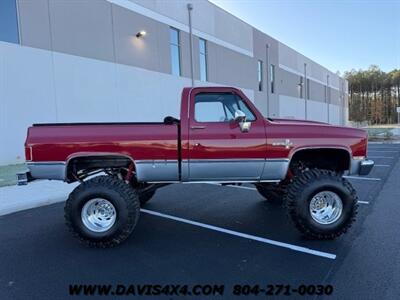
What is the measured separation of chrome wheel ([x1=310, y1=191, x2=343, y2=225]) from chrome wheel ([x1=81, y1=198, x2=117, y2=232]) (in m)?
2.88

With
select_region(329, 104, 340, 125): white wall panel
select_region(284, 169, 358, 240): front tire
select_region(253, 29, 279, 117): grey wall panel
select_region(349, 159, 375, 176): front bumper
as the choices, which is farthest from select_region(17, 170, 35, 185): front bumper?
select_region(329, 104, 340, 125): white wall panel

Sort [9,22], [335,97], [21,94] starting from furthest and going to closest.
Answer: [335,97] < [21,94] < [9,22]

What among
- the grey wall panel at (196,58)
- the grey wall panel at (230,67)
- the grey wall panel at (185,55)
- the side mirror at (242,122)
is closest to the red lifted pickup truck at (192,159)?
the side mirror at (242,122)

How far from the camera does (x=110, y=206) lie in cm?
517

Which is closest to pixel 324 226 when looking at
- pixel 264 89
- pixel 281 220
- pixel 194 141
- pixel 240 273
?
pixel 281 220

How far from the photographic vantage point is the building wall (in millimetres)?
13344

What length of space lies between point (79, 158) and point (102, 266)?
1.65 metres

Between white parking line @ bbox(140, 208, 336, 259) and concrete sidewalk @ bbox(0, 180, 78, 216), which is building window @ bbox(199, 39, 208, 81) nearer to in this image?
concrete sidewalk @ bbox(0, 180, 78, 216)

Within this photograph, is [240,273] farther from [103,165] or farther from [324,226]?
[103,165]

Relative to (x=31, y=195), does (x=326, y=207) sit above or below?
above

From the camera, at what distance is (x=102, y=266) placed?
4.41 meters

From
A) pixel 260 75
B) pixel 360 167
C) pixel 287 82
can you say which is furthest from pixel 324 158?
pixel 287 82

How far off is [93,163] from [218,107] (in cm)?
209

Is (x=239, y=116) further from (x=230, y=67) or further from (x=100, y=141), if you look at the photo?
(x=230, y=67)
